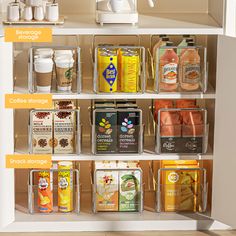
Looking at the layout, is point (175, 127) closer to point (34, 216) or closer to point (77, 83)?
point (77, 83)

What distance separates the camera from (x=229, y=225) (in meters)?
3.53

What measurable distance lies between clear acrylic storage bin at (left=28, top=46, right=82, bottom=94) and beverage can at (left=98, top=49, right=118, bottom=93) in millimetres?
93

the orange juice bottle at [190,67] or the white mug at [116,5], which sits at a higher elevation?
the white mug at [116,5]

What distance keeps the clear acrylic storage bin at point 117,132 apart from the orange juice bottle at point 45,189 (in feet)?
0.87

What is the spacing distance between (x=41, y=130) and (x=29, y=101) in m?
0.17

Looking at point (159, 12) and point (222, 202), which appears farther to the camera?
point (159, 12)

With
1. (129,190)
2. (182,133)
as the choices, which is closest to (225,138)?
(182,133)

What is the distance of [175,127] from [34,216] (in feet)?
2.55

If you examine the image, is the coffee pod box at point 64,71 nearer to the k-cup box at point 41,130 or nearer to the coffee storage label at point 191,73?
the k-cup box at point 41,130

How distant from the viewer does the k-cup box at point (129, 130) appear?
3.56 metres

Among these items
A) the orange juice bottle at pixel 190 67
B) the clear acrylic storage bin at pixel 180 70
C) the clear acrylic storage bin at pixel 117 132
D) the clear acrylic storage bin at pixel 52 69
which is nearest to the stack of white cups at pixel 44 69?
the clear acrylic storage bin at pixel 52 69

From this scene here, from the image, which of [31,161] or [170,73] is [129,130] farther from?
[31,161]

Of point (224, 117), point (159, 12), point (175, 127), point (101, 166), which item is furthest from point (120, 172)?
point (159, 12)

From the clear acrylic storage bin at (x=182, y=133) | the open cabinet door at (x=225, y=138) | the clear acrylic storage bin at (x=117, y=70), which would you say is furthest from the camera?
the clear acrylic storage bin at (x=182, y=133)
